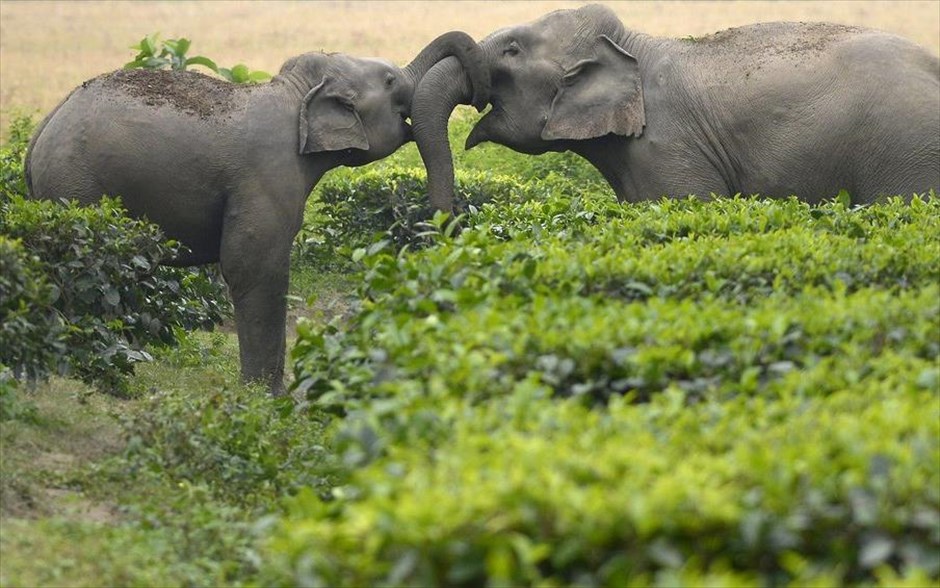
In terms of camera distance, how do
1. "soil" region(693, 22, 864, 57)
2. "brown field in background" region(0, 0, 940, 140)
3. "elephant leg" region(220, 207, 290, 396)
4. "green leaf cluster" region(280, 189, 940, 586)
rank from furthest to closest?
"brown field in background" region(0, 0, 940, 140) → "soil" region(693, 22, 864, 57) → "elephant leg" region(220, 207, 290, 396) → "green leaf cluster" region(280, 189, 940, 586)

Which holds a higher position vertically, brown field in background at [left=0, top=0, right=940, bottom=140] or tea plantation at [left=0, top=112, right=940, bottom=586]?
tea plantation at [left=0, top=112, right=940, bottom=586]

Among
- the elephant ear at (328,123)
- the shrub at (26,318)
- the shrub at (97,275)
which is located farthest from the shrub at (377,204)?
the shrub at (26,318)

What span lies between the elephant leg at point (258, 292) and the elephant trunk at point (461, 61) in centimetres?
185

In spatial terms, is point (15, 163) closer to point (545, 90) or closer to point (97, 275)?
point (545, 90)

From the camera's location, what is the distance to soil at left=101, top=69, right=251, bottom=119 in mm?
10406

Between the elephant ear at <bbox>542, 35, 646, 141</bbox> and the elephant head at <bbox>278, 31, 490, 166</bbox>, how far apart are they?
588 millimetres

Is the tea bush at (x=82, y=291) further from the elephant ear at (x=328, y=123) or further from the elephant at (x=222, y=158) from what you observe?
the elephant ear at (x=328, y=123)

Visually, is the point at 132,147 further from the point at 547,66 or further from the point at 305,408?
the point at 305,408

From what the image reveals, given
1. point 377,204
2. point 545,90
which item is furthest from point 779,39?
point 377,204

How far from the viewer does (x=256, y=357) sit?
1069 cm

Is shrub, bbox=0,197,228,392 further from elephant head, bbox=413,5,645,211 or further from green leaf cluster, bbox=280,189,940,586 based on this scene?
elephant head, bbox=413,5,645,211

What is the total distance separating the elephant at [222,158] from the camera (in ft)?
33.2

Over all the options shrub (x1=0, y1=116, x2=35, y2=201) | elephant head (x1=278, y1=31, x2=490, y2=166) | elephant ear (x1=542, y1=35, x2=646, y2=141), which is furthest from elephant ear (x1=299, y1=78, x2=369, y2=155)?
shrub (x1=0, y1=116, x2=35, y2=201)

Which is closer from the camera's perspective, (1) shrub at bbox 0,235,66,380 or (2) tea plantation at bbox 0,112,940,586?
(2) tea plantation at bbox 0,112,940,586
